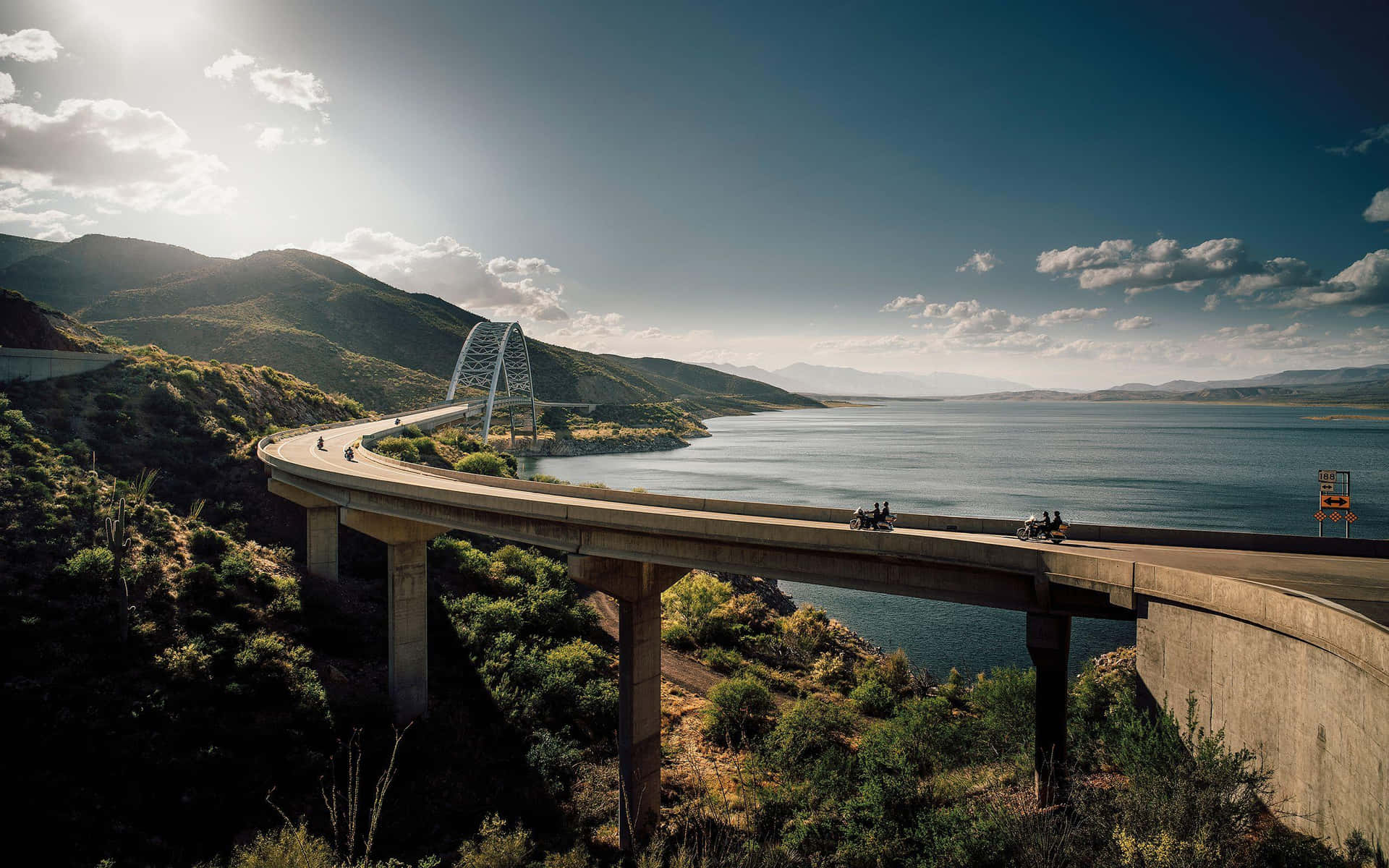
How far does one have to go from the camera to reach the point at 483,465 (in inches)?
2283

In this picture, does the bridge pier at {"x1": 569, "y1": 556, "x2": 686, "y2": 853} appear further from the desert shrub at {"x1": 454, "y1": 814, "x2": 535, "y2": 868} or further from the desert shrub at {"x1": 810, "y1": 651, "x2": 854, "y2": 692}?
the desert shrub at {"x1": 810, "y1": 651, "x2": 854, "y2": 692}

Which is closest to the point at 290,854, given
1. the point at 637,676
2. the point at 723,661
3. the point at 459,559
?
the point at 637,676

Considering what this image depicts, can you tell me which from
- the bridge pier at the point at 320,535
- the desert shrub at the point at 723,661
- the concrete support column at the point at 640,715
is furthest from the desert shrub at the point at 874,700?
the bridge pier at the point at 320,535

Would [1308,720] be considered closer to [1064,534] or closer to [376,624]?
[1064,534]

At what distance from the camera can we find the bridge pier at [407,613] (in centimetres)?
2245

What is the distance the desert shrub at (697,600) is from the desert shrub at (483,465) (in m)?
25.1

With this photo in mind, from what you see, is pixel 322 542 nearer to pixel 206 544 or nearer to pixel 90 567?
pixel 206 544

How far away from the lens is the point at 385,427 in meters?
59.5

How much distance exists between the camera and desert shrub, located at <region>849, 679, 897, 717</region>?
24.5m

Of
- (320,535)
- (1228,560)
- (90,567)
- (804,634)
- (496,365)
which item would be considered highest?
(496,365)

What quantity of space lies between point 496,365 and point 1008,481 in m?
81.4

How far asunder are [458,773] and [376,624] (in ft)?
40.5

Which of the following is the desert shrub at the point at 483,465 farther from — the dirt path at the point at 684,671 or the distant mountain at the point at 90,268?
the distant mountain at the point at 90,268

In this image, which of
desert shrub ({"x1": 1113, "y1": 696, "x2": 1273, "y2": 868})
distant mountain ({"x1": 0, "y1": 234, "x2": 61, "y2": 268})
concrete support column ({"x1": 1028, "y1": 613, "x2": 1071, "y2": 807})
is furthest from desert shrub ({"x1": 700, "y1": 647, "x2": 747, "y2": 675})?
distant mountain ({"x1": 0, "y1": 234, "x2": 61, "y2": 268})
